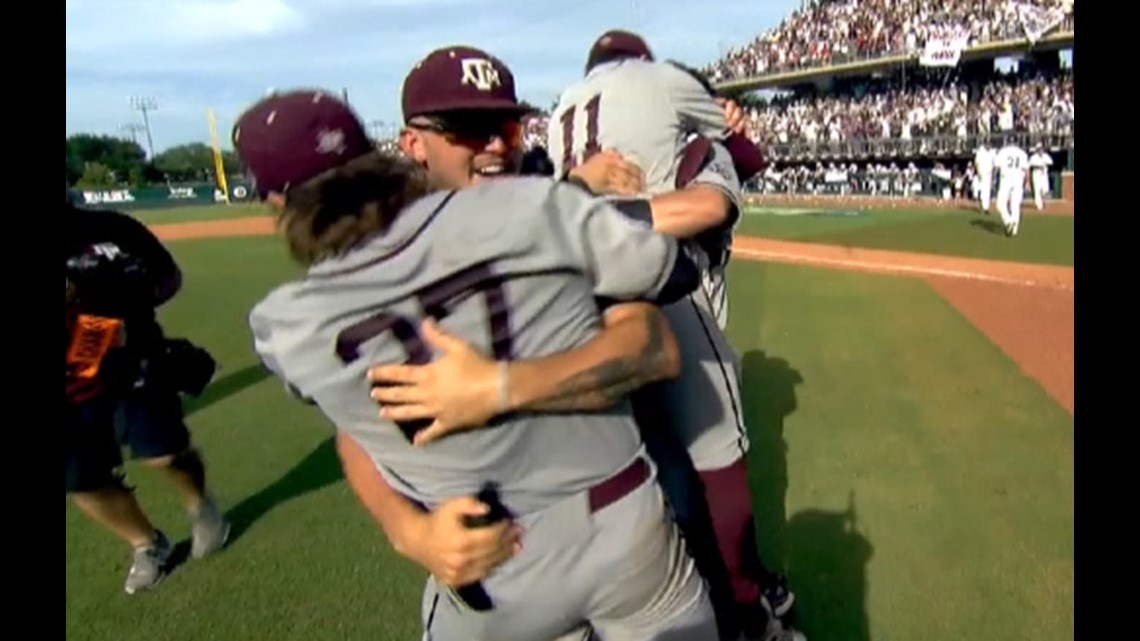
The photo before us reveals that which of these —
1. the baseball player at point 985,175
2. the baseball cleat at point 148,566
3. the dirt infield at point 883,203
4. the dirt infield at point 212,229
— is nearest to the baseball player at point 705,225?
the baseball cleat at point 148,566

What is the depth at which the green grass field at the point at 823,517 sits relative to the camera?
3555 millimetres

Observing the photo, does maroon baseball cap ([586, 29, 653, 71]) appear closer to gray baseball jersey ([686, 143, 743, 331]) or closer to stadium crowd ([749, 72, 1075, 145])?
gray baseball jersey ([686, 143, 743, 331])

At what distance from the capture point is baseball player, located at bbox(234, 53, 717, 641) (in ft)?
5.00

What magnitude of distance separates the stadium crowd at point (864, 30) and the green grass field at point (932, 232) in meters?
12.6

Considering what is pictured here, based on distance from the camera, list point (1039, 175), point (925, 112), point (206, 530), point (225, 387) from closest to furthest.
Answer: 1. point (206, 530)
2. point (225, 387)
3. point (1039, 175)
4. point (925, 112)

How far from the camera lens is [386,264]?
4.95 ft

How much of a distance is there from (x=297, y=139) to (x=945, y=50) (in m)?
37.6

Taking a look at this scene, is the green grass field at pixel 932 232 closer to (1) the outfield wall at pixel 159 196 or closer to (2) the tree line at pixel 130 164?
(1) the outfield wall at pixel 159 196

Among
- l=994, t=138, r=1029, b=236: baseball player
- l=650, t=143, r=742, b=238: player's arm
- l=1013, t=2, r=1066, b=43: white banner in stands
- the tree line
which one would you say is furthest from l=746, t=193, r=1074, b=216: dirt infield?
the tree line

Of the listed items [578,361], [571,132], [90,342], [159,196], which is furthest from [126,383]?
[159,196]

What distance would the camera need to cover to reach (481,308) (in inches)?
60.9

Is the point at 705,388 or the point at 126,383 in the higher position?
the point at 705,388

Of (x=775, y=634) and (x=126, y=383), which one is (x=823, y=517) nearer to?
(x=775, y=634)
